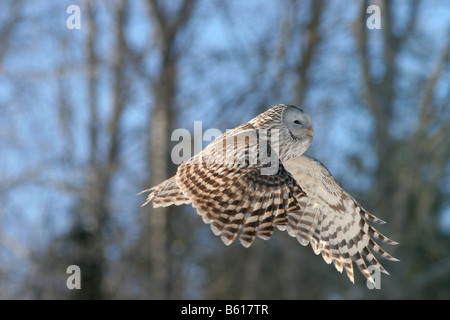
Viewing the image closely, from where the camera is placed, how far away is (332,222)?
22.0ft

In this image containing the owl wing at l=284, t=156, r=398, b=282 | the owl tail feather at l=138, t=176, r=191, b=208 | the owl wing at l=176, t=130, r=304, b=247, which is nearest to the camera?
the owl wing at l=176, t=130, r=304, b=247

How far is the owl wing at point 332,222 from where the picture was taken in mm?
6453

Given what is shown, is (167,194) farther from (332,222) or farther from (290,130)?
(332,222)

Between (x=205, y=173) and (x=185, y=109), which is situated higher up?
(x=185, y=109)

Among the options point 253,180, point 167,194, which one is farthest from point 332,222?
point 167,194

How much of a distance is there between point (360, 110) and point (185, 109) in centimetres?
471

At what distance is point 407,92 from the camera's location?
17.7 meters

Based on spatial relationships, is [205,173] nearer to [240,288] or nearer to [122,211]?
[122,211]

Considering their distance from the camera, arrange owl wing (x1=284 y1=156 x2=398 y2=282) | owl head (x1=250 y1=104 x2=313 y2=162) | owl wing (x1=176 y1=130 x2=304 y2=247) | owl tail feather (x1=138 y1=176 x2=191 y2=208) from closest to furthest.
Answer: owl wing (x1=176 y1=130 x2=304 y2=247), owl head (x1=250 y1=104 x2=313 y2=162), owl tail feather (x1=138 y1=176 x2=191 y2=208), owl wing (x1=284 y1=156 x2=398 y2=282)

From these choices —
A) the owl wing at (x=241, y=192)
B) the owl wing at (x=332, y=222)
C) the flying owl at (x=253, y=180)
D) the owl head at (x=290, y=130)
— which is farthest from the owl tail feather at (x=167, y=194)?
the owl wing at (x=332, y=222)

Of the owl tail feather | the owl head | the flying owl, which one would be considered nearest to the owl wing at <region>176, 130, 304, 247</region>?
the flying owl

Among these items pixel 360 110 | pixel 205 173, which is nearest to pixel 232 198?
pixel 205 173

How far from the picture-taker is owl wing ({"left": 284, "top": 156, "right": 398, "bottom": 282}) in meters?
6.45

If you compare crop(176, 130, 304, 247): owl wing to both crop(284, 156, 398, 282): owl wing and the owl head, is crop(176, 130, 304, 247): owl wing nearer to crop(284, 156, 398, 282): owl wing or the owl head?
the owl head
